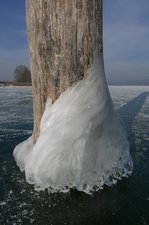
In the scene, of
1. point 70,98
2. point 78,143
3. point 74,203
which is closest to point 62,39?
point 70,98

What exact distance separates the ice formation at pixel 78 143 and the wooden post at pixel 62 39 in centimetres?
11

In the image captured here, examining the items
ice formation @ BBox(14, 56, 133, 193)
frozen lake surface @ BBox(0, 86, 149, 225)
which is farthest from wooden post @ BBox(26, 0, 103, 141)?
frozen lake surface @ BBox(0, 86, 149, 225)

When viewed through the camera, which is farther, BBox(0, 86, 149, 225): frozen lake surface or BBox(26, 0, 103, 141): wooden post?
BBox(26, 0, 103, 141): wooden post

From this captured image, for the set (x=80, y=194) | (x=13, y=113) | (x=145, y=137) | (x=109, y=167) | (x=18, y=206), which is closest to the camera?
(x=18, y=206)

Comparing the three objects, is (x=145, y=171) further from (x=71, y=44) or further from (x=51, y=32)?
(x=51, y=32)

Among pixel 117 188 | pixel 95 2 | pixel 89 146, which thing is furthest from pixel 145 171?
pixel 95 2

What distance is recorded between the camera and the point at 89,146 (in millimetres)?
2318

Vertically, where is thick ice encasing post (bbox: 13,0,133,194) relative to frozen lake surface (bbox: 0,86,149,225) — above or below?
above

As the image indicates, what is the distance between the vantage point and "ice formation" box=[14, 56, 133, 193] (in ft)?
7.36

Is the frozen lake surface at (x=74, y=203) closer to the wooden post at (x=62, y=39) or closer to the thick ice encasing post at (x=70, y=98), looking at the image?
the thick ice encasing post at (x=70, y=98)

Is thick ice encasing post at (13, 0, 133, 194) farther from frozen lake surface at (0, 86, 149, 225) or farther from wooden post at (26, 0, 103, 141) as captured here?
frozen lake surface at (0, 86, 149, 225)

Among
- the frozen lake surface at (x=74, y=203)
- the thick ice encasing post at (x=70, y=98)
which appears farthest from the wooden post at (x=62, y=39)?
the frozen lake surface at (x=74, y=203)

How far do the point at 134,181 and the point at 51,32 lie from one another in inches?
63.0

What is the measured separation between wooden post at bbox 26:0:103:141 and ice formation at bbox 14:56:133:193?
0.11 m
